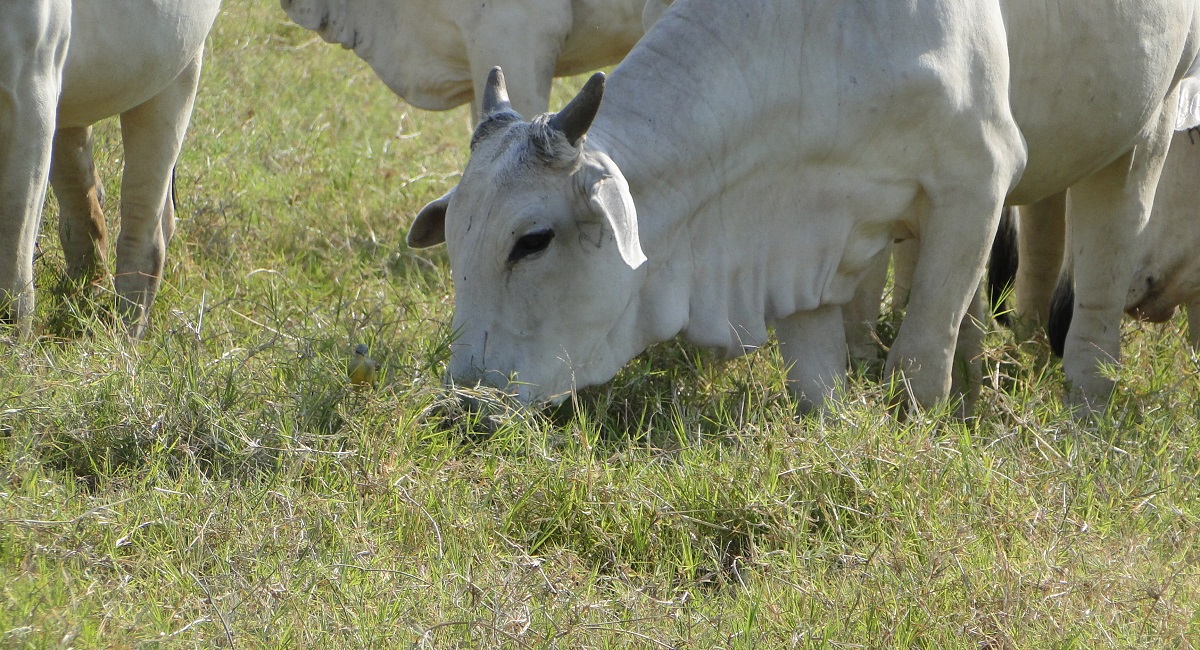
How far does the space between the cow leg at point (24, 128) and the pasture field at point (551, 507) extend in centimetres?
22

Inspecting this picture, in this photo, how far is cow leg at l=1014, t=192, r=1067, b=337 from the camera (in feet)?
17.8

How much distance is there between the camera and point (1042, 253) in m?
5.45

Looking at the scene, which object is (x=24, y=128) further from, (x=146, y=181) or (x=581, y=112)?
(x=581, y=112)

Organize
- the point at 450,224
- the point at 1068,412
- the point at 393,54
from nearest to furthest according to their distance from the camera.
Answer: the point at 450,224 < the point at 1068,412 < the point at 393,54

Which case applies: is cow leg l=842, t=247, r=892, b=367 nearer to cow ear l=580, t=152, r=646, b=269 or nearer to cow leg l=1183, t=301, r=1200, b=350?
cow leg l=1183, t=301, r=1200, b=350

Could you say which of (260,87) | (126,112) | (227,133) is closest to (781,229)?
(126,112)

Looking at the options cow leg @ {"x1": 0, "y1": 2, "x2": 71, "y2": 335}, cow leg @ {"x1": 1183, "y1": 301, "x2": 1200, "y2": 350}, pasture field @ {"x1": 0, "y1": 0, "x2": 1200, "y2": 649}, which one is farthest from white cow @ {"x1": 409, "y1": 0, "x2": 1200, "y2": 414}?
cow leg @ {"x1": 1183, "y1": 301, "x2": 1200, "y2": 350}

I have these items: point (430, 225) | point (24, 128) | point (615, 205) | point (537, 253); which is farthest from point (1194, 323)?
point (24, 128)

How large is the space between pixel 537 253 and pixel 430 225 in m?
0.45

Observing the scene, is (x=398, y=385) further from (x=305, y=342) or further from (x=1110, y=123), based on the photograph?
(x=1110, y=123)

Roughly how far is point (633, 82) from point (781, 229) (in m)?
0.54

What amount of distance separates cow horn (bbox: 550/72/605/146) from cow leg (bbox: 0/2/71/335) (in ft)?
4.39

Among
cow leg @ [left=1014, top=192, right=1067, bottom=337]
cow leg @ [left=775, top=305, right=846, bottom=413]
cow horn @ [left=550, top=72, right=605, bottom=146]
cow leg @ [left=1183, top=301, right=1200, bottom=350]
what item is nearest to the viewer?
cow horn @ [left=550, top=72, right=605, bottom=146]

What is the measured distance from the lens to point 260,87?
25.6 ft
